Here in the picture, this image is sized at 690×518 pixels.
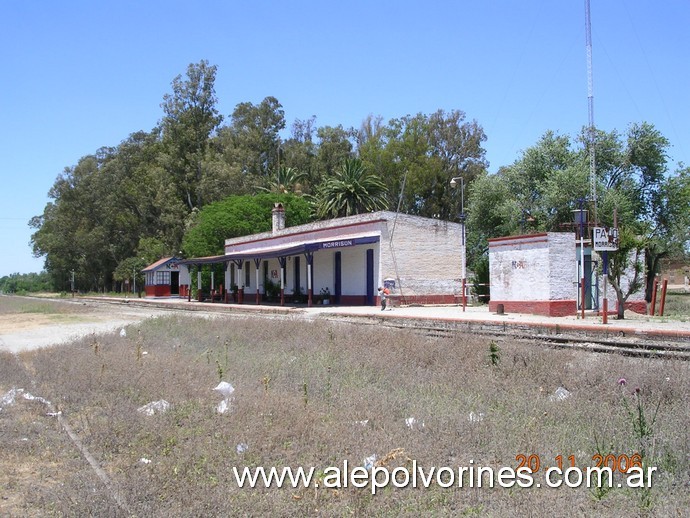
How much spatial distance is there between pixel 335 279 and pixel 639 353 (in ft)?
81.9

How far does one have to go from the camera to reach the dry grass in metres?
4.74

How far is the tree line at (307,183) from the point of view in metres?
34.0

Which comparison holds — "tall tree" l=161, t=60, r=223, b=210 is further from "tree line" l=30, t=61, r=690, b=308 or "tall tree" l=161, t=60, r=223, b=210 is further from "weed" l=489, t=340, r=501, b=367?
"weed" l=489, t=340, r=501, b=367

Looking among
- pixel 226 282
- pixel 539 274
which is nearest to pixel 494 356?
pixel 539 274

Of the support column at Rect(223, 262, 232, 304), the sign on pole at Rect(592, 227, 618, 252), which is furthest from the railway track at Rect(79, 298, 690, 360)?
the support column at Rect(223, 262, 232, 304)

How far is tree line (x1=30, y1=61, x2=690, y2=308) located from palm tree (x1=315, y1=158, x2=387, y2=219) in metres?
0.11

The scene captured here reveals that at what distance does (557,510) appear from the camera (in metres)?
4.44

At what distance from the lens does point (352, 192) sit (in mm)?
51031

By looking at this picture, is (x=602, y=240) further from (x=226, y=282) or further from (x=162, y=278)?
(x=162, y=278)

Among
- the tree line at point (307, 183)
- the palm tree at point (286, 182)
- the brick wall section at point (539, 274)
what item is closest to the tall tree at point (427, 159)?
the tree line at point (307, 183)

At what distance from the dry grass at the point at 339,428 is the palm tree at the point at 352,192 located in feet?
132

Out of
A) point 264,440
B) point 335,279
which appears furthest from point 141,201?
point 264,440

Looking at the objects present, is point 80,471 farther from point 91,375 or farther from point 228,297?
point 228,297

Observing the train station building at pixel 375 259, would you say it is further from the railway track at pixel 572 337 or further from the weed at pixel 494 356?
the weed at pixel 494 356
